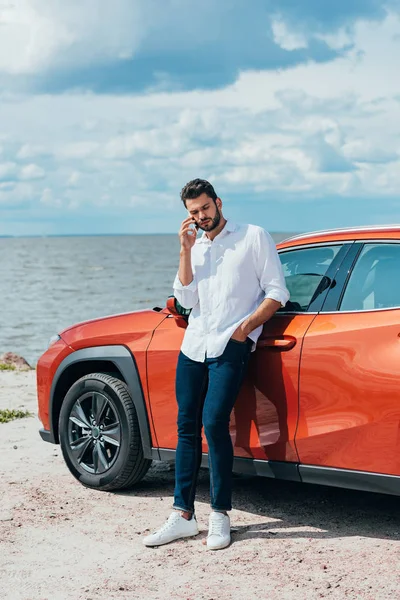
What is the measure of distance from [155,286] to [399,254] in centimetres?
4230

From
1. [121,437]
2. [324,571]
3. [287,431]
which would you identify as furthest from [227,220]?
[324,571]

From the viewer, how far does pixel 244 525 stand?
5.40 m

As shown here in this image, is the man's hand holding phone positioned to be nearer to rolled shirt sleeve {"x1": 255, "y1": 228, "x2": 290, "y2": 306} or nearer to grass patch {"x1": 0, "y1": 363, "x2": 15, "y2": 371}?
rolled shirt sleeve {"x1": 255, "y1": 228, "x2": 290, "y2": 306}

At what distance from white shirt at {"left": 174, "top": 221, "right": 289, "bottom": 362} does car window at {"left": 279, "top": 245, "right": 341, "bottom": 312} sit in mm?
210

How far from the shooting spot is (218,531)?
504 centimetres

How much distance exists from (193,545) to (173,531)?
0.13 metres

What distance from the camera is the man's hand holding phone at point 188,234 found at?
517 cm

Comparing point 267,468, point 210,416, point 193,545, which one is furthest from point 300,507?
point 210,416

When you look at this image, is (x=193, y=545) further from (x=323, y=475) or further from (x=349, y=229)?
(x=349, y=229)

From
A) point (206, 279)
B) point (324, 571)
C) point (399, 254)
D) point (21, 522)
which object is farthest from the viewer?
Answer: point (21, 522)

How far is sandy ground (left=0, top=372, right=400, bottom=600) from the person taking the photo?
14.5 feet

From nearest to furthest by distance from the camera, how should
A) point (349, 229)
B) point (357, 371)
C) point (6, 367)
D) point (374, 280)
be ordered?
point (357, 371) < point (374, 280) < point (349, 229) < point (6, 367)

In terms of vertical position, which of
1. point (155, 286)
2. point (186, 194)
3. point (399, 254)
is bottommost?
point (155, 286)

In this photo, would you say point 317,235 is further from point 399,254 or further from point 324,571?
point 324,571
